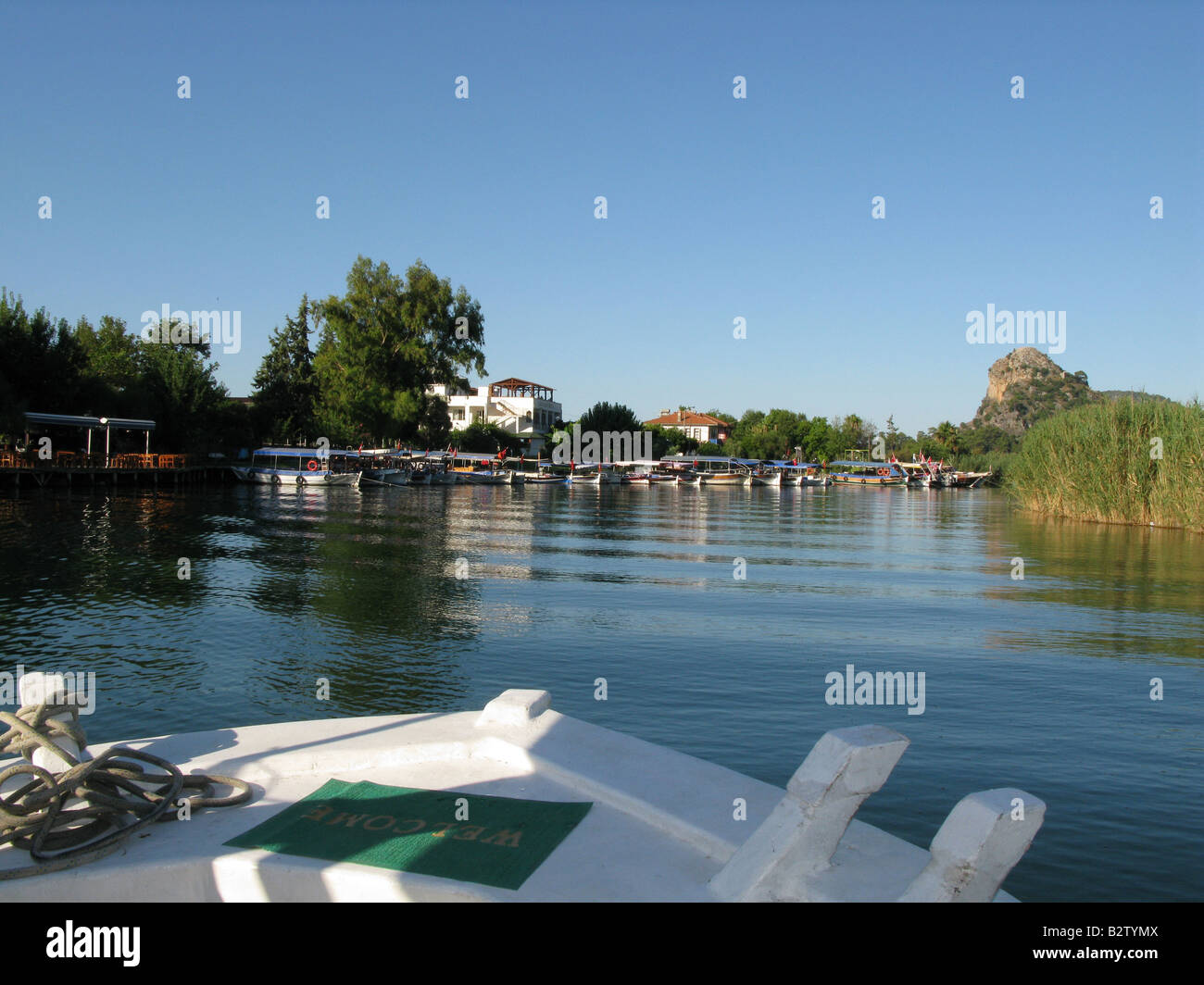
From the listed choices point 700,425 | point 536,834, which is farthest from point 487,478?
point 700,425

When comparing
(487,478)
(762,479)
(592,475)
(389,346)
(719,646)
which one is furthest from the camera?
(762,479)

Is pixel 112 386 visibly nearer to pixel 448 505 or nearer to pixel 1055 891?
pixel 448 505

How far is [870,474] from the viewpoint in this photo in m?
140

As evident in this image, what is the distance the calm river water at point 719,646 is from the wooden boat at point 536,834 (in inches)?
104

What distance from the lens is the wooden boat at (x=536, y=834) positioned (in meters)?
3.38

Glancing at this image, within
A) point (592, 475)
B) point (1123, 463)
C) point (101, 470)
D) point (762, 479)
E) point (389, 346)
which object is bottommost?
point (101, 470)

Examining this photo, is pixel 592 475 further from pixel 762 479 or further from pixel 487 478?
pixel 762 479

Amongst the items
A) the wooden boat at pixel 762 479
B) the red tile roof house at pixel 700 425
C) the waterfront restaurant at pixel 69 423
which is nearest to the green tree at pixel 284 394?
the waterfront restaurant at pixel 69 423

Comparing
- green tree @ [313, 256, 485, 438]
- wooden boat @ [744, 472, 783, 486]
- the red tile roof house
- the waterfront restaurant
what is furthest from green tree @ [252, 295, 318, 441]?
the red tile roof house

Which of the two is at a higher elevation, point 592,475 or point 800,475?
point 800,475

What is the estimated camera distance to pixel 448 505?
49.8 m

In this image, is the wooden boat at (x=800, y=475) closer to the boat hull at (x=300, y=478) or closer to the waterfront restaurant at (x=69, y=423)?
the boat hull at (x=300, y=478)

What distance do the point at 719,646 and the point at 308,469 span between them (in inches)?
2451

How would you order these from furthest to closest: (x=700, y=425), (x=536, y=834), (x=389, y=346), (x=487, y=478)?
(x=700, y=425) < (x=487, y=478) < (x=389, y=346) < (x=536, y=834)
